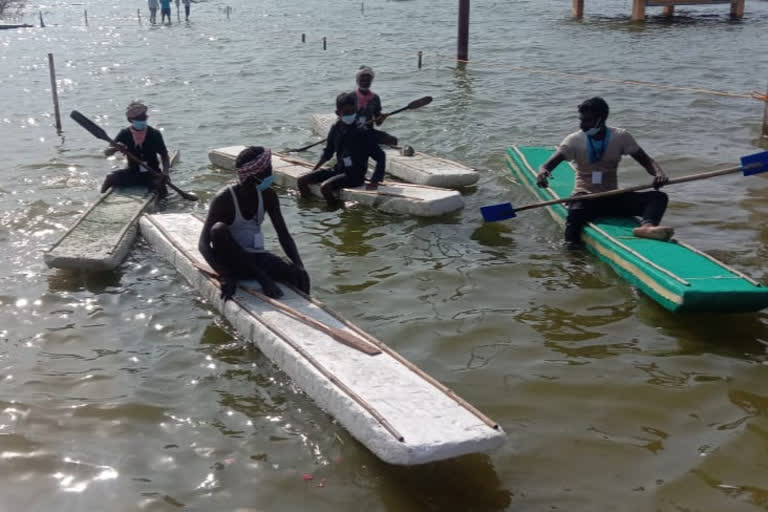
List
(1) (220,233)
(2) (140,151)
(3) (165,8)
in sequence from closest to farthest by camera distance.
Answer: (1) (220,233) → (2) (140,151) → (3) (165,8)

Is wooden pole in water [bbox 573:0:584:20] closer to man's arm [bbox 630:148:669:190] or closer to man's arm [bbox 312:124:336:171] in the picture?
man's arm [bbox 312:124:336:171]

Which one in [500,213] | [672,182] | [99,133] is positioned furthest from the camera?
[99,133]

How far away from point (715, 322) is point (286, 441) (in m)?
3.97

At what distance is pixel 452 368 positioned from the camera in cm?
619

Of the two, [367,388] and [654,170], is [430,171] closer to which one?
[654,170]

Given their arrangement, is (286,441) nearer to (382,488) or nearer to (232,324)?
(382,488)

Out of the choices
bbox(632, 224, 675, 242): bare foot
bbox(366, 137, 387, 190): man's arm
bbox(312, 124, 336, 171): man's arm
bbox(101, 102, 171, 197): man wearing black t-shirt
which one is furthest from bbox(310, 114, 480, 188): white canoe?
bbox(632, 224, 675, 242): bare foot

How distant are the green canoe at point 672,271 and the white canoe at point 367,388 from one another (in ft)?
8.81

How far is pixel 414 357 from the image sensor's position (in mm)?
6363

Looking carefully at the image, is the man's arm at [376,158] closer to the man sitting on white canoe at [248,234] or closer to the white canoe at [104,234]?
the white canoe at [104,234]

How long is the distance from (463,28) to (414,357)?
1712cm

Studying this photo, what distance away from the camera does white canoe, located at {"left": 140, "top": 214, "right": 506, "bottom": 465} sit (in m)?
4.27

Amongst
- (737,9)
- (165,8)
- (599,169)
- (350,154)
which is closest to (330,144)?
(350,154)

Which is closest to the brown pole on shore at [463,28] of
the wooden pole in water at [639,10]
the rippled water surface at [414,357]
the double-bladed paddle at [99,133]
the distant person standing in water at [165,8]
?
the rippled water surface at [414,357]
